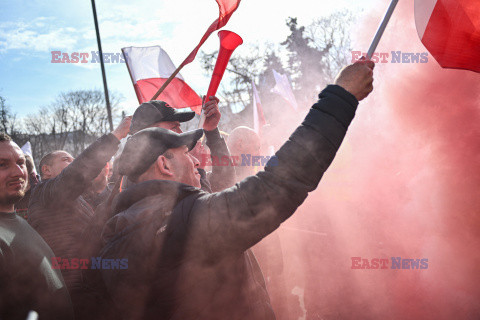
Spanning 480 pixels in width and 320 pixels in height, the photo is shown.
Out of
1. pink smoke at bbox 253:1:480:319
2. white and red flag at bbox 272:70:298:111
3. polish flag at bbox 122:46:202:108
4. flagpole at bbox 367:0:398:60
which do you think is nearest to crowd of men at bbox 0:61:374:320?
flagpole at bbox 367:0:398:60

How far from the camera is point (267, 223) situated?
3.25ft

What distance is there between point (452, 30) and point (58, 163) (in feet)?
→ 12.2

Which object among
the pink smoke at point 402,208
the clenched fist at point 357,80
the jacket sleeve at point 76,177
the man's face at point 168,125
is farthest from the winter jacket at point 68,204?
the clenched fist at point 357,80

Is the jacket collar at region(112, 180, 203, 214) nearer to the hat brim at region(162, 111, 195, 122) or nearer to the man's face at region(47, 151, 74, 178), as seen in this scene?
the hat brim at region(162, 111, 195, 122)

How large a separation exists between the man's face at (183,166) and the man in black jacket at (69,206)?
1.20 m

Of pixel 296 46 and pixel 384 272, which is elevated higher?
pixel 296 46

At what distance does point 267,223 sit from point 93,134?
34.2 metres

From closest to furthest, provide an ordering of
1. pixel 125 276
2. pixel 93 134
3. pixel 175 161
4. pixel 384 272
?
pixel 125 276 → pixel 175 161 → pixel 384 272 → pixel 93 134

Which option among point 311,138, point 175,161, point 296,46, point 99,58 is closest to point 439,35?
point 311,138

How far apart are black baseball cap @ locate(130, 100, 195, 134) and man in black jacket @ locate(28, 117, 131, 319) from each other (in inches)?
13.4

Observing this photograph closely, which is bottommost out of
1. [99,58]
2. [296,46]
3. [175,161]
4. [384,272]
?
[384,272]

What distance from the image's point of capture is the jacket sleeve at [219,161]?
2.69 meters

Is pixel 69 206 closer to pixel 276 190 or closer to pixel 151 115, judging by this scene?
pixel 151 115

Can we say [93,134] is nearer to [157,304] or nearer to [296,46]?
[296,46]
